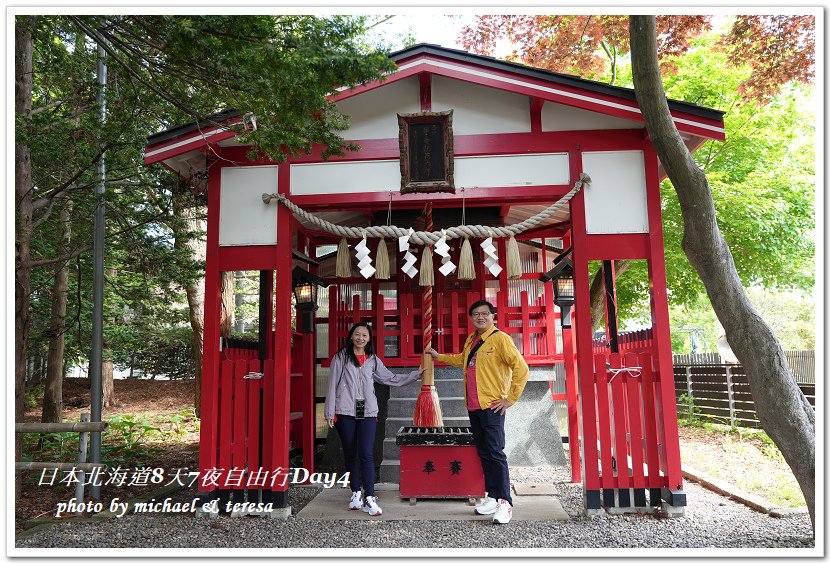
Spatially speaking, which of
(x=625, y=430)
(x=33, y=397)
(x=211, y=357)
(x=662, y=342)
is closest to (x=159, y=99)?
(x=211, y=357)

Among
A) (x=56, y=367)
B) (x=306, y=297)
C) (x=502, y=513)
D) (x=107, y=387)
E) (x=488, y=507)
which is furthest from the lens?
(x=107, y=387)

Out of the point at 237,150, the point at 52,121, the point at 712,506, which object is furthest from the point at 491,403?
the point at 52,121

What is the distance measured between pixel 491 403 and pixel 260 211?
3.03 meters

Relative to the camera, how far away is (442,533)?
5016mm

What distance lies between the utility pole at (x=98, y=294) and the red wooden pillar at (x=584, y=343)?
486cm

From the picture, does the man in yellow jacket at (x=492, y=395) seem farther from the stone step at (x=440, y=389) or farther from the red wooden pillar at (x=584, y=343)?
the stone step at (x=440, y=389)

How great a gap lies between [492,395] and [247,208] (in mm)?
3126

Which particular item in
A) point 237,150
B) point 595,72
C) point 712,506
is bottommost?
point 712,506

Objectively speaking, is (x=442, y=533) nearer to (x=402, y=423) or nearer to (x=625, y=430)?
(x=625, y=430)

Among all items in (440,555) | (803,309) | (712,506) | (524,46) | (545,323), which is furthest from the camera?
(803,309)

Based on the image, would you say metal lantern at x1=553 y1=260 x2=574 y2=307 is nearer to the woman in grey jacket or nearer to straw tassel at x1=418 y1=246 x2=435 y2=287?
straw tassel at x1=418 y1=246 x2=435 y2=287

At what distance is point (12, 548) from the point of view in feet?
14.4

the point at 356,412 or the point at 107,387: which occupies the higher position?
the point at 356,412
